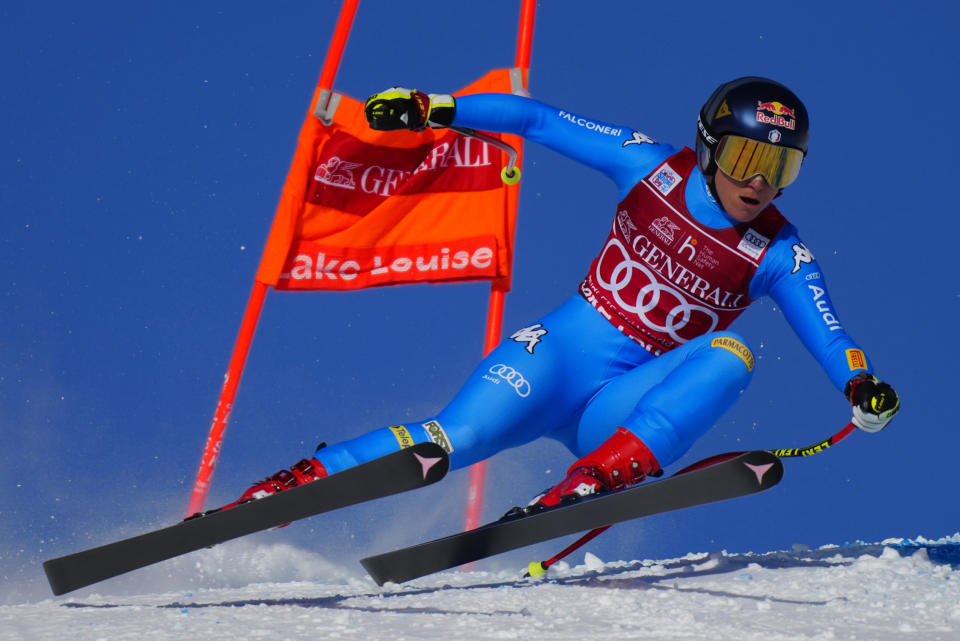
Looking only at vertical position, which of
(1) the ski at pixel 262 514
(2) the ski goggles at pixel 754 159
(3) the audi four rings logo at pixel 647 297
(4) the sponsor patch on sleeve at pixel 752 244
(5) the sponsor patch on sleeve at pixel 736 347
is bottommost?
(1) the ski at pixel 262 514

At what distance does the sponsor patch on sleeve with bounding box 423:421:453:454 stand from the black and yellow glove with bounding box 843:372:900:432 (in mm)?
935

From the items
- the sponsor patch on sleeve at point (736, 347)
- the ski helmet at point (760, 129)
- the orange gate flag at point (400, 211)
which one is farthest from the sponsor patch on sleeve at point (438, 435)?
the orange gate flag at point (400, 211)

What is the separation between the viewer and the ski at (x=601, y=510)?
2619 millimetres

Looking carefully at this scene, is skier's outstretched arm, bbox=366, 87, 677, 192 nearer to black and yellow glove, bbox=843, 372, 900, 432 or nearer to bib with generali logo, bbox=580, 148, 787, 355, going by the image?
bib with generali logo, bbox=580, 148, 787, 355

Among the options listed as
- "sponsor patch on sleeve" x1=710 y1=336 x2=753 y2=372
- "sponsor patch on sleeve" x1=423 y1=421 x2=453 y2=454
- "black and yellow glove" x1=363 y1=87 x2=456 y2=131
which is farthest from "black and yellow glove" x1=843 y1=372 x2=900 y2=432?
"black and yellow glove" x1=363 y1=87 x2=456 y2=131

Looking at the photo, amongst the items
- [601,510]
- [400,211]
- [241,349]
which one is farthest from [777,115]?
[241,349]

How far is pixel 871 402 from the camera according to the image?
273 centimetres

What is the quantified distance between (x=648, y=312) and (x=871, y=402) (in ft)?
2.04

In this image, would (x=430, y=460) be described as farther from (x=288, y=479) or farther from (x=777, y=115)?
(x=777, y=115)

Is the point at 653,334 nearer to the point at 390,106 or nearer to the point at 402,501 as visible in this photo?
the point at 390,106

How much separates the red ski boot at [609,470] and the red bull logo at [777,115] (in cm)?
82

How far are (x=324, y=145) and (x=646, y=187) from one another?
123 centimetres

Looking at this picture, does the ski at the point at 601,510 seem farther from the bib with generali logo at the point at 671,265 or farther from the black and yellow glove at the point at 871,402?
the bib with generali logo at the point at 671,265

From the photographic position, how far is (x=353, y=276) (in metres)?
4.04
